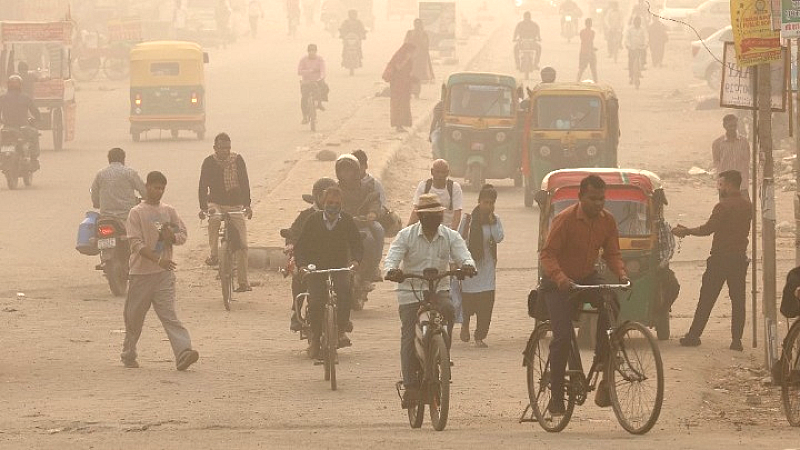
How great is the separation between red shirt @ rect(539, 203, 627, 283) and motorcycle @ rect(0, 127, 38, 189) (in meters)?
18.8

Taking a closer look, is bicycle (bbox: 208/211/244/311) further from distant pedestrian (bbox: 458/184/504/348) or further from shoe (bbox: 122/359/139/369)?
shoe (bbox: 122/359/139/369)

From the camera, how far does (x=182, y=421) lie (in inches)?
486

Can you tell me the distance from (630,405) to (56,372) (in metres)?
5.67

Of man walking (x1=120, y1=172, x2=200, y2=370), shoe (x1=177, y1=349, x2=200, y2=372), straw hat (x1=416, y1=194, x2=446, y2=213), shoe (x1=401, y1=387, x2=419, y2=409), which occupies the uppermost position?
straw hat (x1=416, y1=194, x2=446, y2=213)

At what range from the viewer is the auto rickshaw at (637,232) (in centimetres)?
1620

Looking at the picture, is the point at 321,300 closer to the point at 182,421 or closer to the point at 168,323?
the point at 168,323

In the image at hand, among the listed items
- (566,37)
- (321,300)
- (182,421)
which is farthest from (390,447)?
(566,37)

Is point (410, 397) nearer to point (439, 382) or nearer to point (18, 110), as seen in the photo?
point (439, 382)

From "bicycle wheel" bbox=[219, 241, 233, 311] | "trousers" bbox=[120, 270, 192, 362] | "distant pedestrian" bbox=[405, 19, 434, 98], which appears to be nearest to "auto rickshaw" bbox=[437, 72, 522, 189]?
"bicycle wheel" bbox=[219, 241, 233, 311]

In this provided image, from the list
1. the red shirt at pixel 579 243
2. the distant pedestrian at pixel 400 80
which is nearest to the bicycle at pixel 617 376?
the red shirt at pixel 579 243

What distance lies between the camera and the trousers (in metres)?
15.1

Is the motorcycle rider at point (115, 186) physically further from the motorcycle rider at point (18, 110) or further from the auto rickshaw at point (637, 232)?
the motorcycle rider at point (18, 110)

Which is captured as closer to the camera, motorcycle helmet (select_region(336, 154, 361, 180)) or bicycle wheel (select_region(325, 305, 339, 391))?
bicycle wheel (select_region(325, 305, 339, 391))

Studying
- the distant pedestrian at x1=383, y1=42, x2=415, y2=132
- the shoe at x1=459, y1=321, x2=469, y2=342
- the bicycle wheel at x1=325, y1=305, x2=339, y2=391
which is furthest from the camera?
the distant pedestrian at x1=383, y1=42, x2=415, y2=132
